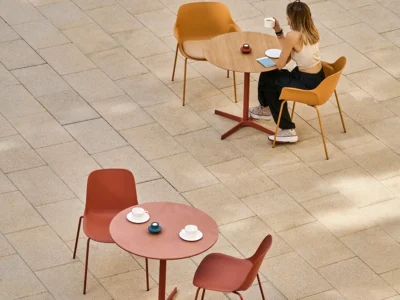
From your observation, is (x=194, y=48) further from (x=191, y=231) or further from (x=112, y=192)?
(x=191, y=231)

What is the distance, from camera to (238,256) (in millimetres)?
8352

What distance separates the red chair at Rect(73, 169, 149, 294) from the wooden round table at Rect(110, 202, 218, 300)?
465mm

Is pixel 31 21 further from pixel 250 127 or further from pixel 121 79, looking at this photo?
pixel 250 127

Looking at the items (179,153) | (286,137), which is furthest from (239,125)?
(179,153)

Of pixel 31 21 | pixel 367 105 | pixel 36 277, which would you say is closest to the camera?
pixel 36 277

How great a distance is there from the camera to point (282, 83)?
9.74m

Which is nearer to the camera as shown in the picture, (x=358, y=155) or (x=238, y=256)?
(x=238, y=256)

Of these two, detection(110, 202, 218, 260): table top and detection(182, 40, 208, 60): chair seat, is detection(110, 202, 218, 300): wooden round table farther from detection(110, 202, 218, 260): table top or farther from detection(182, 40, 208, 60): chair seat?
detection(182, 40, 208, 60): chair seat

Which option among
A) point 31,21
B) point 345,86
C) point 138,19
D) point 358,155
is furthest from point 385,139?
point 31,21

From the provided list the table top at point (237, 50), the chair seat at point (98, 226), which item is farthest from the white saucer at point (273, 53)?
the chair seat at point (98, 226)

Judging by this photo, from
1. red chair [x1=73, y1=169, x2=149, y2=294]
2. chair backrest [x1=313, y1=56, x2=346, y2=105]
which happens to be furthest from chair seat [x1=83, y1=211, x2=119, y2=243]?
chair backrest [x1=313, y1=56, x2=346, y2=105]

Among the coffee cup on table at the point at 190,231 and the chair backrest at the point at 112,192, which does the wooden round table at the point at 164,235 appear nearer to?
the coffee cup on table at the point at 190,231

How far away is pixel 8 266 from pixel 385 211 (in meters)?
3.27

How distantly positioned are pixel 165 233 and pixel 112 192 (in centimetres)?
93
